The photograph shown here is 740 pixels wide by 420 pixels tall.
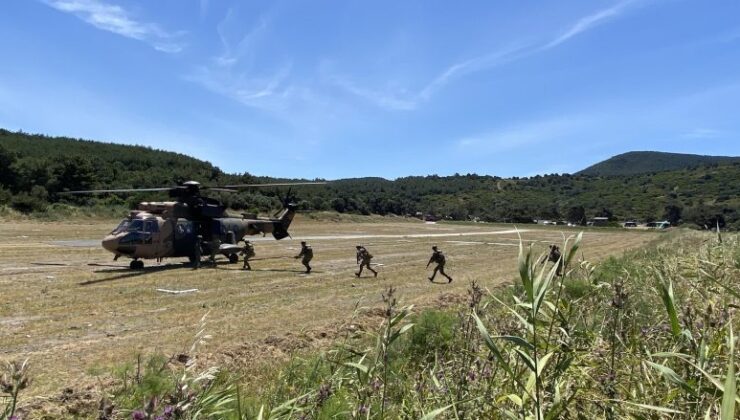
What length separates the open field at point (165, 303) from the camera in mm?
7855

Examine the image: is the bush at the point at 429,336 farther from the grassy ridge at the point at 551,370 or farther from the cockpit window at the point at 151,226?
the cockpit window at the point at 151,226

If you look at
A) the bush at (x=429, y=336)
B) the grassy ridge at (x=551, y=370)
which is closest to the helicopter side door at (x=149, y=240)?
the bush at (x=429, y=336)

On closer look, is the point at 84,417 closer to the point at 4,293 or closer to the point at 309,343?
the point at 309,343

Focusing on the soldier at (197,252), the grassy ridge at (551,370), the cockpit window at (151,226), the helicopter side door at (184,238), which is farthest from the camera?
the soldier at (197,252)

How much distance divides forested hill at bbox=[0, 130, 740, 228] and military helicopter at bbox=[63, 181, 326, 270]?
487cm

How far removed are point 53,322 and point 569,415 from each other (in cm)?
994

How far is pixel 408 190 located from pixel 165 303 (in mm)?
137007

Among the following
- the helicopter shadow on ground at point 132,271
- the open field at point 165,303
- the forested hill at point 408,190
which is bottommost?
the open field at point 165,303

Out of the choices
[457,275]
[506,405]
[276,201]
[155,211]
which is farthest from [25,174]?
[506,405]

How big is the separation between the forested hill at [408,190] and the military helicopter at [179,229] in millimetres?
4874

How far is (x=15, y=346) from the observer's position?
25.9 ft

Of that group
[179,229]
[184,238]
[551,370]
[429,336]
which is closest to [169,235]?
Result: [179,229]

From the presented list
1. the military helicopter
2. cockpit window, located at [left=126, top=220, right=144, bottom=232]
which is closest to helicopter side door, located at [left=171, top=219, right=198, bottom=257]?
the military helicopter

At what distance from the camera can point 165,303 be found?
1165 cm
